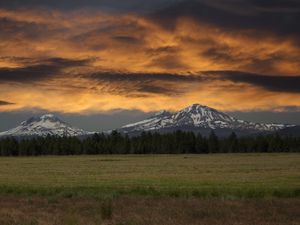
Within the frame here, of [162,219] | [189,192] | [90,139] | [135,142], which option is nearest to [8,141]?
[90,139]

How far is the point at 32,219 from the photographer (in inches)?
758

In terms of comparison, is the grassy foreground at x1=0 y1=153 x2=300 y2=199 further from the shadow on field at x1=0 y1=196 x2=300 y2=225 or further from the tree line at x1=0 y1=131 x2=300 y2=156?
the tree line at x1=0 y1=131 x2=300 y2=156

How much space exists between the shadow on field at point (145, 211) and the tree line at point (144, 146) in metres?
160

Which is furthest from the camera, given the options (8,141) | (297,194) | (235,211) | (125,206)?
(8,141)

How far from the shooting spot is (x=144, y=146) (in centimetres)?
19012

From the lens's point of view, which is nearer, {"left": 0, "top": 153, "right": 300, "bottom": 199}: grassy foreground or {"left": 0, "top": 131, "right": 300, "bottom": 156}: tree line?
{"left": 0, "top": 153, "right": 300, "bottom": 199}: grassy foreground

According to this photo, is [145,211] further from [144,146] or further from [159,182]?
[144,146]

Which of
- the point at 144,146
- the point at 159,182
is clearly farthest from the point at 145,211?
the point at 144,146

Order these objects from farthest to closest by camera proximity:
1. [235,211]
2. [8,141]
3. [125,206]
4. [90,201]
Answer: [8,141]
[90,201]
[125,206]
[235,211]

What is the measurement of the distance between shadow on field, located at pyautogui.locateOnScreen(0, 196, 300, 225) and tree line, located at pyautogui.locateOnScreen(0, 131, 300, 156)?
524 feet

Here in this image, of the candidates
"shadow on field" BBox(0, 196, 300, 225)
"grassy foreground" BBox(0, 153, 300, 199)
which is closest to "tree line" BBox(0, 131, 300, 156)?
"grassy foreground" BBox(0, 153, 300, 199)

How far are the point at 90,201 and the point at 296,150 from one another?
177489 millimetres

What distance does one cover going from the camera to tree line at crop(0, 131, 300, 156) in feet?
611

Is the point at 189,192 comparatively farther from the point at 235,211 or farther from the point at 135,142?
the point at 135,142
